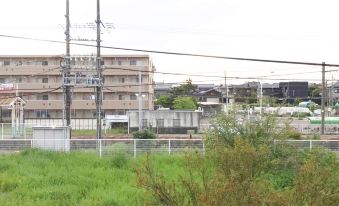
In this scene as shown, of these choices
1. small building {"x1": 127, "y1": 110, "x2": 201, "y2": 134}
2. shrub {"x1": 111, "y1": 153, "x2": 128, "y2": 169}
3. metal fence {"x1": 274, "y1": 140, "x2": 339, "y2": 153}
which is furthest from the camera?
small building {"x1": 127, "y1": 110, "x2": 201, "y2": 134}

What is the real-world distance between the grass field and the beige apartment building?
35664mm

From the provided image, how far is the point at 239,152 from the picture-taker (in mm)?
5848

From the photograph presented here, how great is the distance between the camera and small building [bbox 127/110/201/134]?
40.7 meters

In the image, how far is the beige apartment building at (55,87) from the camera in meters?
54.2

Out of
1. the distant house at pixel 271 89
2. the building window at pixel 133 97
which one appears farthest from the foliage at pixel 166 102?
the distant house at pixel 271 89

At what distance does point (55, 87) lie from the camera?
179 ft

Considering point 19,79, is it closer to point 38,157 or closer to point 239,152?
point 38,157

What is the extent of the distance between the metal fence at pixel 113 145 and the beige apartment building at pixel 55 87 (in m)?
32.2

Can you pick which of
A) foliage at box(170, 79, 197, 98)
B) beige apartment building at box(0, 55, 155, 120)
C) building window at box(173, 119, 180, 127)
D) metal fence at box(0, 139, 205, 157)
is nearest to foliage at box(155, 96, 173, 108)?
foliage at box(170, 79, 197, 98)

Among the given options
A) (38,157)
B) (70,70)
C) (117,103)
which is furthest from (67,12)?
(117,103)

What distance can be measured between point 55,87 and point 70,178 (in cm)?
4157

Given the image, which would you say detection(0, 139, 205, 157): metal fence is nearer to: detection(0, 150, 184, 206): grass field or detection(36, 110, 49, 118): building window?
detection(0, 150, 184, 206): grass field

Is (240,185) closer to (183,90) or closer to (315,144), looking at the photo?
(315,144)

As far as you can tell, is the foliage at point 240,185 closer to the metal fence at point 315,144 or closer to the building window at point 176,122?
the metal fence at point 315,144
